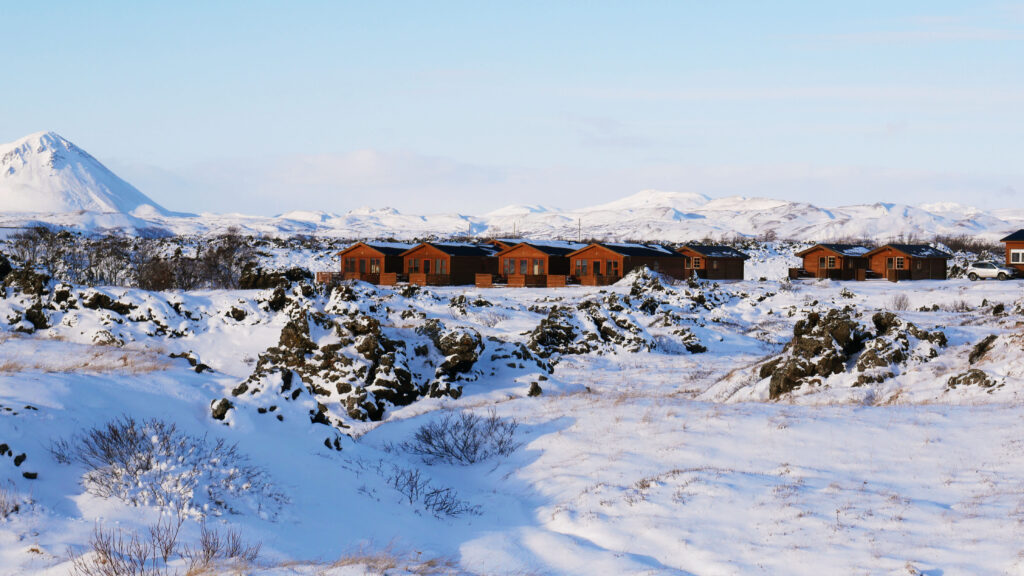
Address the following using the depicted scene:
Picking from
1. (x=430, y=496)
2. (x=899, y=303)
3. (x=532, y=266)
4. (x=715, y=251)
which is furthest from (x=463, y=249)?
(x=430, y=496)

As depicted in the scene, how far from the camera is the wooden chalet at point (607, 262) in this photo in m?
62.0

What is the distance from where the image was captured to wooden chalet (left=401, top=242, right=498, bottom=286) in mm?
63344

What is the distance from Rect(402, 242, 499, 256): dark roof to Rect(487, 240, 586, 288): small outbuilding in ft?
7.31

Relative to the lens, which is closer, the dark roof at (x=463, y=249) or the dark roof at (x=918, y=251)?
the dark roof at (x=463, y=249)

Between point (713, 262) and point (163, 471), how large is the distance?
66.9 metres

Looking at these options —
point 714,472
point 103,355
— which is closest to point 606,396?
point 714,472

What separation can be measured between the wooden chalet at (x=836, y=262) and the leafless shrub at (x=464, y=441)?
199ft

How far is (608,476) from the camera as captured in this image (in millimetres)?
12703

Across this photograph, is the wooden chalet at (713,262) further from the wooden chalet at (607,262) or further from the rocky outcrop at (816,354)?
the rocky outcrop at (816,354)

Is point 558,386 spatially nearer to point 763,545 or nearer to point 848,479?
point 848,479

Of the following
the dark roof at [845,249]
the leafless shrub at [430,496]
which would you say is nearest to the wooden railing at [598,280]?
the dark roof at [845,249]

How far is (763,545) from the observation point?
9453 mm

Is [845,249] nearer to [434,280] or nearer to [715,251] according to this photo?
[715,251]

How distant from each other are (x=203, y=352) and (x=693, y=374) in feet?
58.1
